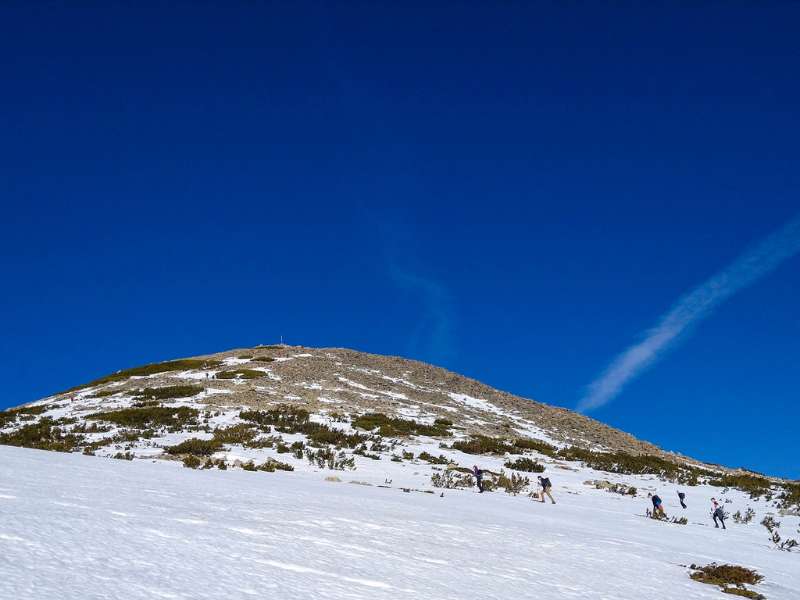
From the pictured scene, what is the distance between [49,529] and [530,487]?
70.6 feet

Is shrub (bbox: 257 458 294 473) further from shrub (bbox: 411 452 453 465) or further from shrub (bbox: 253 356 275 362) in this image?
shrub (bbox: 253 356 275 362)

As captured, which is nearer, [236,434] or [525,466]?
[236,434]

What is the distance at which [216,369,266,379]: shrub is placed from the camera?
5003cm

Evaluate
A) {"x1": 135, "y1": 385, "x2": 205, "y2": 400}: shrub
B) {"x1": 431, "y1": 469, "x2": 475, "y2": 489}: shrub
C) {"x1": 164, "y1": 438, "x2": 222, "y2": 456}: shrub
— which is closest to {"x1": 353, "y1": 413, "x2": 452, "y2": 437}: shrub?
{"x1": 431, "y1": 469, "x2": 475, "y2": 489}: shrub

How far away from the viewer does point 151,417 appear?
105 feet

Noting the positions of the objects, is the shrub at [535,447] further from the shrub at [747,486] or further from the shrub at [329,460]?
the shrub at [329,460]

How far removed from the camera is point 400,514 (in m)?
10.5

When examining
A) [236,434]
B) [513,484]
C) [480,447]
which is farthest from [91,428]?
[513,484]

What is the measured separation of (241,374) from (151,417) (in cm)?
1897

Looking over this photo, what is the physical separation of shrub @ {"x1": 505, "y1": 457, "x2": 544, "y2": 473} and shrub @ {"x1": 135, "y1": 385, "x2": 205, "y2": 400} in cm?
2362

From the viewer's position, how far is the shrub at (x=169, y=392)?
40469 mm

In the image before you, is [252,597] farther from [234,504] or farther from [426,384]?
[426,384]

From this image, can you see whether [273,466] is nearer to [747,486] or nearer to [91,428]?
[91,428]

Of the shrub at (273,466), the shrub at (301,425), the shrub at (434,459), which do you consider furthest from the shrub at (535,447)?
the shrub at (273,466)
